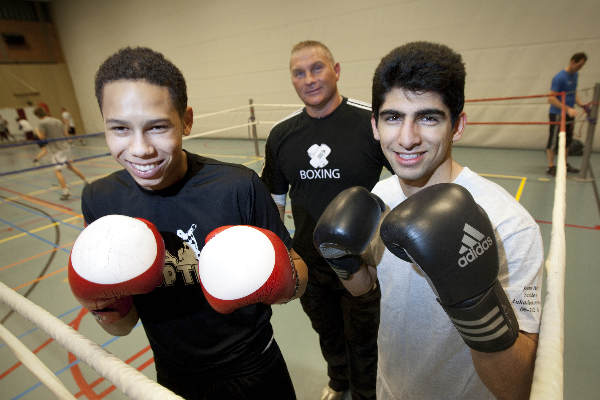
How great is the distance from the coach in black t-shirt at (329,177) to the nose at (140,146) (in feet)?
3.00

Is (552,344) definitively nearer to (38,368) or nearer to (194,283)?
(194,283)

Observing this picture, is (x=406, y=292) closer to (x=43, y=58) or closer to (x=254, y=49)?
(x=254, y=49)

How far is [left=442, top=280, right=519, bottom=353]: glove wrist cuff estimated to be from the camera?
617 millimetres

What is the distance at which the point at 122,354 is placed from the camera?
7.17ft

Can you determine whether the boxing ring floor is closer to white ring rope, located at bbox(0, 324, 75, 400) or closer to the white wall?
white ring rope, located at bbox(0, 324, 75, 400)

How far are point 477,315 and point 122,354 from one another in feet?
7.67

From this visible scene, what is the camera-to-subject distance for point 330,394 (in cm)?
175

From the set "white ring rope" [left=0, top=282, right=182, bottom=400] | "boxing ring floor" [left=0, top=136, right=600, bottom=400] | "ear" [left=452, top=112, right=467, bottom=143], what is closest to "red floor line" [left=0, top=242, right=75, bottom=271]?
"boxing ring floor" [left=0, top=136, right=600, bottom=400]

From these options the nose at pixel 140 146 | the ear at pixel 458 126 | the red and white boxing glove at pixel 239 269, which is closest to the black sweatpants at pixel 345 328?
the red and white boxing glove at pixel 239 269

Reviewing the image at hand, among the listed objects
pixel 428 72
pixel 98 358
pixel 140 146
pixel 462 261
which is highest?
pixel 428 72

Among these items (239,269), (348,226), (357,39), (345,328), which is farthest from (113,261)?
(357,39)

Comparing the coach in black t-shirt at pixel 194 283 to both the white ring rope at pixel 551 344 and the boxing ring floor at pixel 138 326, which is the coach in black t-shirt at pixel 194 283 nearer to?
the white ring rope at pixel 551 344

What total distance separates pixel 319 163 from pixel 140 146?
95 cm

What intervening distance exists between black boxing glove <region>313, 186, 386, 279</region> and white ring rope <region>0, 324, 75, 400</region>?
2.97ft
